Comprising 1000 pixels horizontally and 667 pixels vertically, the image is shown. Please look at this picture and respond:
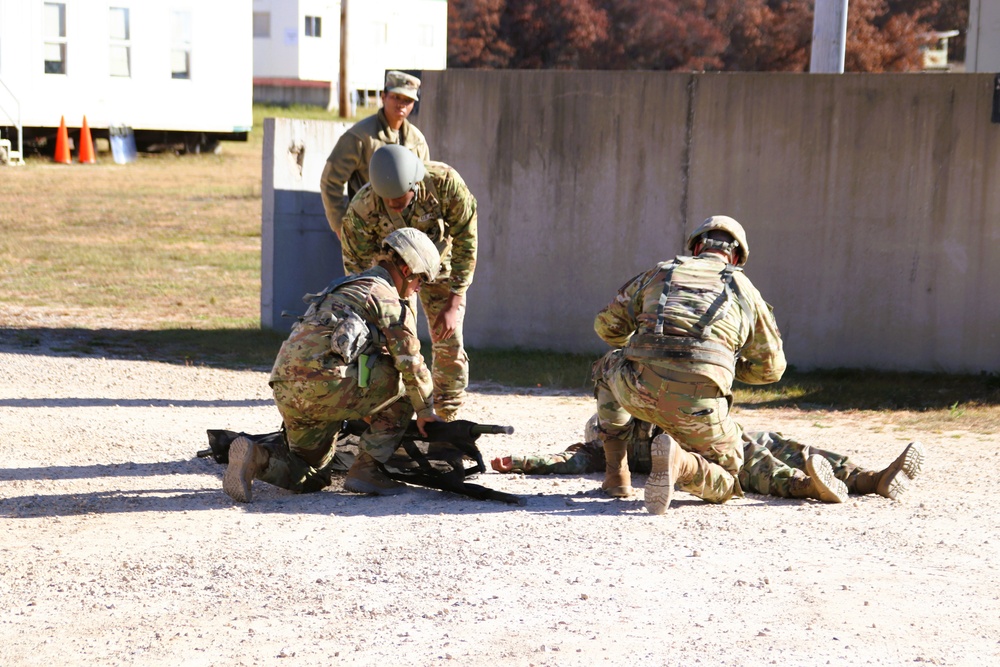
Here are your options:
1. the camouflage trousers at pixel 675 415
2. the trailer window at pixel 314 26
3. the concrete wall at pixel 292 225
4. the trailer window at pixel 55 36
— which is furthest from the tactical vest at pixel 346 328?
the trailer window at pixel 314 26

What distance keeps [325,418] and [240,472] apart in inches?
16.8

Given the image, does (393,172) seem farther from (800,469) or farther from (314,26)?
(314,26)

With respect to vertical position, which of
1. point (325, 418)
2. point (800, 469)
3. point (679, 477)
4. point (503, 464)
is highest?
point (325, 418)

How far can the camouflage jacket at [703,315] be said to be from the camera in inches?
208

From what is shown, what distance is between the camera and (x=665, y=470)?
5.19 metres

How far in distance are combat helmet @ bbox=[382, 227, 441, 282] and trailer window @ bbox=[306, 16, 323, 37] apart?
140ft

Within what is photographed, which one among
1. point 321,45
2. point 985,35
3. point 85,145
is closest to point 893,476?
point 985,35

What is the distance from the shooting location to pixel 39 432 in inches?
276

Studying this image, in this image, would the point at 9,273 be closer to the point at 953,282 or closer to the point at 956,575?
the point at 953,282

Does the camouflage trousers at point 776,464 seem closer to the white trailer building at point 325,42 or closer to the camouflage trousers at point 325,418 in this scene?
the camouflage trousers at point 325,418

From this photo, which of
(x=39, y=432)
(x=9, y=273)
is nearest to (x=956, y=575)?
(x=39, y=432)

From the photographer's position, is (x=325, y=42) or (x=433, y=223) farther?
(x=325, y=42)

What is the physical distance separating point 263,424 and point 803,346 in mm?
4207

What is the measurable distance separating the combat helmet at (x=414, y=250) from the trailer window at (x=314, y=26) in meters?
42.6
